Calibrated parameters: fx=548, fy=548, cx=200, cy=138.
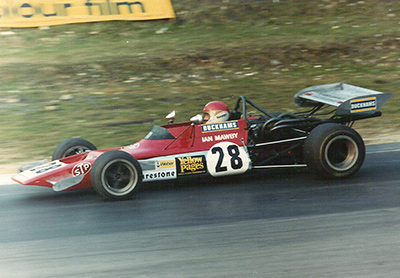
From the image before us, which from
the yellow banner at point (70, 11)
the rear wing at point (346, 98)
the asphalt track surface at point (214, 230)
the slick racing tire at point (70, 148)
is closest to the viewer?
the asphalt track surface at point (214, 230)

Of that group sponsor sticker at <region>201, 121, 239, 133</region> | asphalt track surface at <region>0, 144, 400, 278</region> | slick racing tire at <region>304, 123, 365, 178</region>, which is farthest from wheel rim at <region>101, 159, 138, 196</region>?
slick racing tire at <region>304, 123, 365, 178</region>

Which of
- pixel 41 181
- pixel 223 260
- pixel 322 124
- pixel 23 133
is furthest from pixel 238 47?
pixel 223 260

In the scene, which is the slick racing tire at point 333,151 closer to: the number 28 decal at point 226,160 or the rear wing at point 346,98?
the rear wing at point 346,98

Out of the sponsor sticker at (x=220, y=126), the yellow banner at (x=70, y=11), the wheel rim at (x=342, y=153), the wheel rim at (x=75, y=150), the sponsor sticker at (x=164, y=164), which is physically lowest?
the wheel rim at (x=342, y=153)

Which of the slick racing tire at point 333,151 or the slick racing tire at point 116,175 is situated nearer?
the slick racing tire at point 116,175

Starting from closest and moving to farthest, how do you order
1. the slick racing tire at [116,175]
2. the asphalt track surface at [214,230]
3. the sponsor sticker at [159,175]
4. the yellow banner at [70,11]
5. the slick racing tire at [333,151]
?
1. the asphalt track surface at [214,230]
2. the slick racing tire at [116,175]
3. the sponsor sticker at [159,175]
4. the slick racing tire at [333,151]
5. the yellow banner at [70,11]

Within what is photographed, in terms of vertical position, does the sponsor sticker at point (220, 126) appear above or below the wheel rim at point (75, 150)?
above

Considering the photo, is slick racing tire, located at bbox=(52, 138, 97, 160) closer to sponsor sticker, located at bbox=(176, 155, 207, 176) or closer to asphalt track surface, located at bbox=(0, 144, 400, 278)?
asphalt track surface, located at bbox=(0, 144, 400, 278)

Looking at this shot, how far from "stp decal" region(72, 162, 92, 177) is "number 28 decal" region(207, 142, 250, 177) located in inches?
57.3

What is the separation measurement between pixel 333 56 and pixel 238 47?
9.51 ft

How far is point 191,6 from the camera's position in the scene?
21000 millimetres

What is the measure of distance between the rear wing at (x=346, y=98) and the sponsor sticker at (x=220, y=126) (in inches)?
48.0

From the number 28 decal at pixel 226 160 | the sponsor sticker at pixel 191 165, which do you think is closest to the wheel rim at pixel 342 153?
the number 28 decal at pixel 226 160

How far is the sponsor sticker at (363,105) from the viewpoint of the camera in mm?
7160
